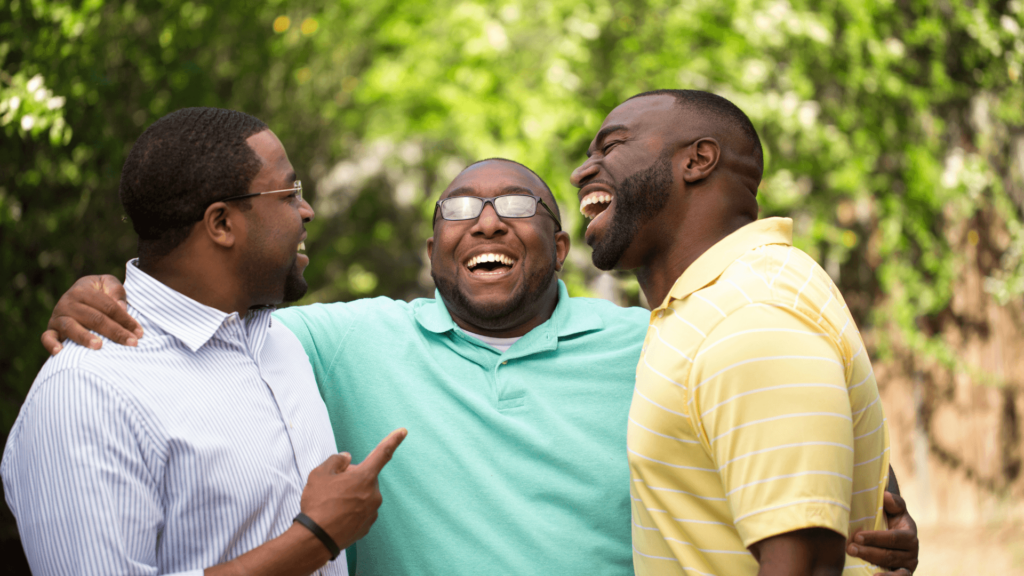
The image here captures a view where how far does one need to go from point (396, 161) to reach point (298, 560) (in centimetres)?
851

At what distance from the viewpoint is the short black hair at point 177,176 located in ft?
6.69

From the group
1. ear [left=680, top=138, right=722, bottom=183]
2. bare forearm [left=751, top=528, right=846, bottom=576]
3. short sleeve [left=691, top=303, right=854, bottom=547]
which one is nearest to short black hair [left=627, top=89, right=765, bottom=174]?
ear [left=680, top=138, right=722, bottom=183]

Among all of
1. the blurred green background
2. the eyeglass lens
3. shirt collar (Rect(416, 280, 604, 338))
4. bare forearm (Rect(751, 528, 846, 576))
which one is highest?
the eyeglass lens

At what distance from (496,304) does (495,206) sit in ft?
1.37

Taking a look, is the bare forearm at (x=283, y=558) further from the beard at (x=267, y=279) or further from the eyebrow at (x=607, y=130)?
the eyebrow at (x=607, y=130)

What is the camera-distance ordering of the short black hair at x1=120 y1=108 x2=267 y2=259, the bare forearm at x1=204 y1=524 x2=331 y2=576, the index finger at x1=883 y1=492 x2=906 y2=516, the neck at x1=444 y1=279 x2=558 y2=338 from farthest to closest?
1. the neck at x1=444 y1=279 x2=558 y2=338
2. the index finger at x1=883 y1=492 x2=906 y2=516
3. the short black hair at x1=120 y1=108 x2=267 y2=259
4. the bare forearm at x1=204 y1=524 x2=331 y2=576

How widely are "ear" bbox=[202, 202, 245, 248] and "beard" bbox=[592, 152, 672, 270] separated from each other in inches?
42.1

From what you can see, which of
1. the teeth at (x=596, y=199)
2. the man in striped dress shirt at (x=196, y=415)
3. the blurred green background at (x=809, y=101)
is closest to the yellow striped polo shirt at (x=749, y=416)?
the teeth at (x=596, y=199)

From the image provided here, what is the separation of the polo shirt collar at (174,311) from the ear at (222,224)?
175 millimetres

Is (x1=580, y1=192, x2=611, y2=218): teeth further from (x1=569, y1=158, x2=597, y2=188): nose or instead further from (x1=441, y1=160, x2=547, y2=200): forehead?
(x1=441, y1=160, x2=547, y2=200): forehead

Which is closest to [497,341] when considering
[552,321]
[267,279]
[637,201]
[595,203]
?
[552,321]

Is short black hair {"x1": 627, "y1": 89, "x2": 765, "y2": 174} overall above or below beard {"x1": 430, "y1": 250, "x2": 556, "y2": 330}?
above

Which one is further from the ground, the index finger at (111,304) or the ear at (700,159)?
the index finger at (111,304)

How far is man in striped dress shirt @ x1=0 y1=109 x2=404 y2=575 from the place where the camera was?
1.69 meters
